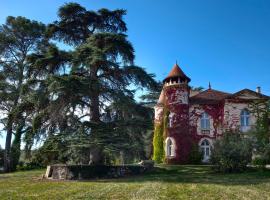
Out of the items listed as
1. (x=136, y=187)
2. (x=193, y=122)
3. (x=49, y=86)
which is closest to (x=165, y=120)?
(x=193, y=122)

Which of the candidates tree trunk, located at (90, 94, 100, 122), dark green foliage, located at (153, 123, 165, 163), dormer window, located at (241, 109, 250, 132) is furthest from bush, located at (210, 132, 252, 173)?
tree trunk, located at (90, 94, 100, 122)

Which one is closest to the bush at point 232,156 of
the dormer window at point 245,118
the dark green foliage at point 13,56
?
the dormer window at point 245,118

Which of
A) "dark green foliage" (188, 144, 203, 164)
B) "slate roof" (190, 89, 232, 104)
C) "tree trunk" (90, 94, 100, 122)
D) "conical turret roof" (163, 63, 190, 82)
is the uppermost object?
"conical turret roof" (163, 63, 190, 82)

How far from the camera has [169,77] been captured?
31062mm

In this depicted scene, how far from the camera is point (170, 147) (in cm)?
3022

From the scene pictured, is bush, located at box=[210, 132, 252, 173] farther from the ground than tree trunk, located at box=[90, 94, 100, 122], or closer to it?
closer to it

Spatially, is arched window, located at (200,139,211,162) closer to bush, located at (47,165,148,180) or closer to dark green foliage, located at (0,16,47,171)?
bush, located at (47,165,148,180)

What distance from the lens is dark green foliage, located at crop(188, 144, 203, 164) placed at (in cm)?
2916

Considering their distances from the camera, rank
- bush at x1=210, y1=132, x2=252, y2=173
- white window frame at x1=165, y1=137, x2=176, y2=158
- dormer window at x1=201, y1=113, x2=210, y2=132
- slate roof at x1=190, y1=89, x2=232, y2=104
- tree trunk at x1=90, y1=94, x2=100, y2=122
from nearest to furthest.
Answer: bush at x1=210, y1=132, x2=252, y2=173 → tree trunk at x1=90, y1=94, x2=100, y2=122 → white window frame at x1=165, y1=137, x2=176, y2=158 → dormer window at x1=201, y1=113, x2=210, y2=132 → slate roof at x1=190, y1=89, x2=232, y2=104

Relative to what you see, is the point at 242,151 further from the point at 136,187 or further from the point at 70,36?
the point at 70,36

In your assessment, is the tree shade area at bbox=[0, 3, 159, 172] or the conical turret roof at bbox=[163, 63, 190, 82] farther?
the conical turret roof at bbox=[163, 63, 190, 82]

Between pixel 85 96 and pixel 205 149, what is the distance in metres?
13.3

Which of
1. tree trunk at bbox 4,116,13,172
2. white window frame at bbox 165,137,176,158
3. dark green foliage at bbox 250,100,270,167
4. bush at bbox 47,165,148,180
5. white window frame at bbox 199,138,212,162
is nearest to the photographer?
bush at bbox 47,165,148,180

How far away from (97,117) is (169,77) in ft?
34.6
